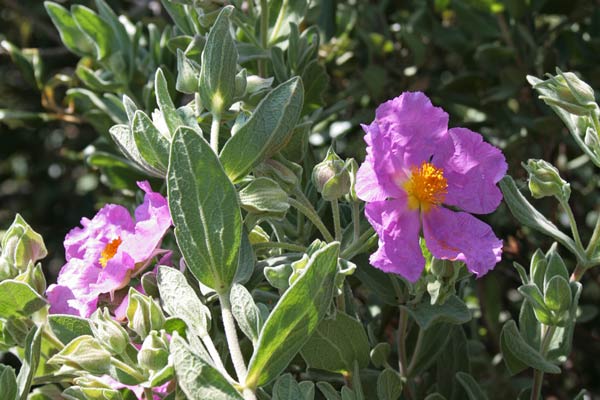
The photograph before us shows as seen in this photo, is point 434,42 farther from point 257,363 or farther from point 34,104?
point 257,363

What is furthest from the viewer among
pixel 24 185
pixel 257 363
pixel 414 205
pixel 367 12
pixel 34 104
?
pixel 24 185

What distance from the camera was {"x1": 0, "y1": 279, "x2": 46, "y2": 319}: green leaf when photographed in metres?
1.14

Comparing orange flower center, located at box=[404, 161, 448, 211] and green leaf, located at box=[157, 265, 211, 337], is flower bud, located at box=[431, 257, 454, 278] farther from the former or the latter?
green leaf, located at box=[157, 265, 211, 337]

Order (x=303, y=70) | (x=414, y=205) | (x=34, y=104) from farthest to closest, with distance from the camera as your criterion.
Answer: (x=34, y=104)
(x=303, y=70)
(x=414, y=205)

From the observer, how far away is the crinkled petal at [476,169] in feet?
3.90

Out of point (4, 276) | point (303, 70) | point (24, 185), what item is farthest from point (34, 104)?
point (4, 276)

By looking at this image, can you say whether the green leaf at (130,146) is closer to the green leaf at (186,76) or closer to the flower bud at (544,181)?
the green leaf at (186,76)

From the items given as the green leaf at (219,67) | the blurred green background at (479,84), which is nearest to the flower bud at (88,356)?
the green leaf at (219,67)

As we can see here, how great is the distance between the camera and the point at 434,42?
2219 mm

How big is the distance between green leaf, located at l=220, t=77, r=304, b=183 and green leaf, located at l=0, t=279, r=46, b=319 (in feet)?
0.98

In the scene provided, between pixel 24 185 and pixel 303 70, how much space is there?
2.01 meters

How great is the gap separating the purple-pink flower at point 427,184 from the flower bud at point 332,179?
0.07ft

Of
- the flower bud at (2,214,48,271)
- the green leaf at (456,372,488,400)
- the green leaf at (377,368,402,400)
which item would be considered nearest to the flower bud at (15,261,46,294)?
the flower bud at (2,214,48,271)

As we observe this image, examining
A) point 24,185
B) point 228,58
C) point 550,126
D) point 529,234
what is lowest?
point 24,185
